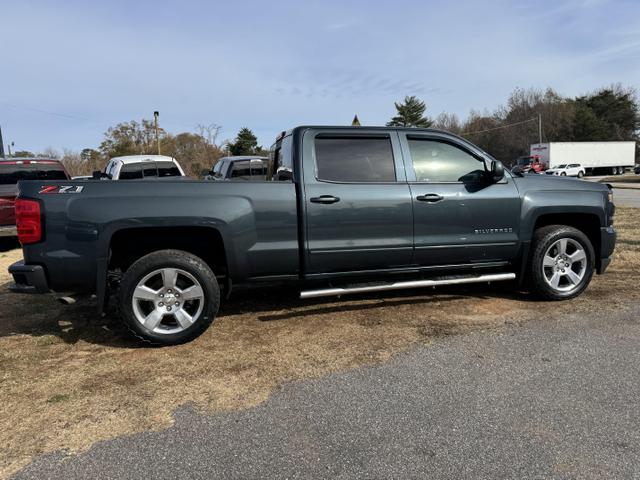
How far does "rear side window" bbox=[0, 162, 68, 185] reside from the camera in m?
9.20

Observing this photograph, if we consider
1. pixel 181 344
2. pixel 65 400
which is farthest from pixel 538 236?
pixel 65 400

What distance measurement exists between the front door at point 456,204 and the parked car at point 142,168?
9.02 m

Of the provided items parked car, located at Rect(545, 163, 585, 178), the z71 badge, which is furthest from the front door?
parked car, located at Rect(545, 163, 585, 178)

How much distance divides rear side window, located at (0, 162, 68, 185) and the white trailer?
46.5m

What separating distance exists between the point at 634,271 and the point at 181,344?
5.88 metres

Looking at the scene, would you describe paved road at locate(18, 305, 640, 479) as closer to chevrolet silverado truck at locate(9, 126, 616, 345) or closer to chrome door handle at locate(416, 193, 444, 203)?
chevrolet silverado truck at locate(9, 126, 616, 345)

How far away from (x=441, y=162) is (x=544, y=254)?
1.48 meters

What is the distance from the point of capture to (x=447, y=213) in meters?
4.70

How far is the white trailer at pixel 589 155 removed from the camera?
48.6 m

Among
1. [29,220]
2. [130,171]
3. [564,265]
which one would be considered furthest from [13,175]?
[564,265]

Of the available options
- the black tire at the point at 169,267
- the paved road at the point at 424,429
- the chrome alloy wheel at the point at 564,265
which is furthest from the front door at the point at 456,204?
the black tire at the point at 169,267

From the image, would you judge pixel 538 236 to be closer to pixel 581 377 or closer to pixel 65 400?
pixel 581 377

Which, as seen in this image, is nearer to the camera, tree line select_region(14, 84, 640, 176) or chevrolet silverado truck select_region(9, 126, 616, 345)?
chevrolet silverado truck select_region(9, 126, 616, 345)

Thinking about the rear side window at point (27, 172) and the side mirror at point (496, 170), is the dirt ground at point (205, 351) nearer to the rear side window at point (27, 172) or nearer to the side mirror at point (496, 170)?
the side mirror at point (496, 170)
